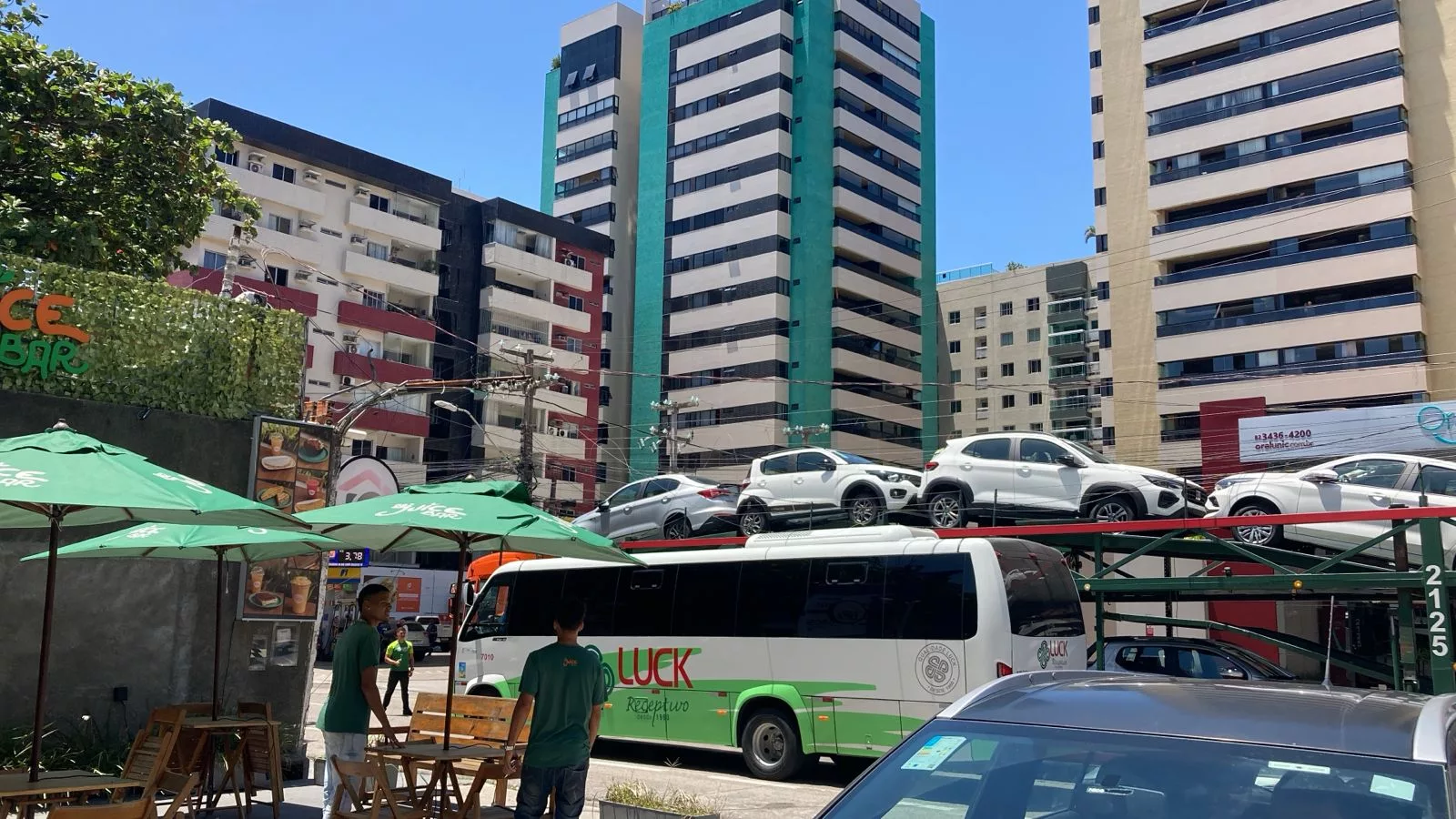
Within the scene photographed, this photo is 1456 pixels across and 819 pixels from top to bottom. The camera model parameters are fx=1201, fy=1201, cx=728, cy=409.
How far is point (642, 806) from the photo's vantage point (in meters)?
7.84

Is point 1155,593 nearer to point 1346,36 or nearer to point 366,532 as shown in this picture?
point 366,532

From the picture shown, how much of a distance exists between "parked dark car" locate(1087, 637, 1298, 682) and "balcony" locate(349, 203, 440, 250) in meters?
51.1

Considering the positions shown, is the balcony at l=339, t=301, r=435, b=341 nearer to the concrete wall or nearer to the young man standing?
the concrete wall

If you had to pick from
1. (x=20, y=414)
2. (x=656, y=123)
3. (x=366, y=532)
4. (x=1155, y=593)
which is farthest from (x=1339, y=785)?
(x=656, y=123)

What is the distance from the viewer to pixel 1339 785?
2893mm

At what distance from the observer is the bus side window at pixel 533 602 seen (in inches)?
675

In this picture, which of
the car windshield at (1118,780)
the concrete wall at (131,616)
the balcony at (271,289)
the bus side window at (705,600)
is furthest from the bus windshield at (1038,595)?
the balcony at (271,289)

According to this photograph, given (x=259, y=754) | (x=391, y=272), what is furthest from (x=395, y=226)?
(x=259, y=754)

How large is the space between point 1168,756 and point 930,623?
1072cm

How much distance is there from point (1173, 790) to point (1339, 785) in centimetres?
38

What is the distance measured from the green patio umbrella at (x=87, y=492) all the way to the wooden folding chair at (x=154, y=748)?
1.10m

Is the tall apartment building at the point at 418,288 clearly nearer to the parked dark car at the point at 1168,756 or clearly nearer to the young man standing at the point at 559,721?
the young man standing at the point at 559,721

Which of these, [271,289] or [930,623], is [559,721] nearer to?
[930,623]

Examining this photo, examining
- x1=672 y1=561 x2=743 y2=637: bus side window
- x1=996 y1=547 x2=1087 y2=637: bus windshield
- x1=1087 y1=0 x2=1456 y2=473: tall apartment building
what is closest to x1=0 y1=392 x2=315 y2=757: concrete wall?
x1=672 y1=561 x2=743 y2=637: bus side window
